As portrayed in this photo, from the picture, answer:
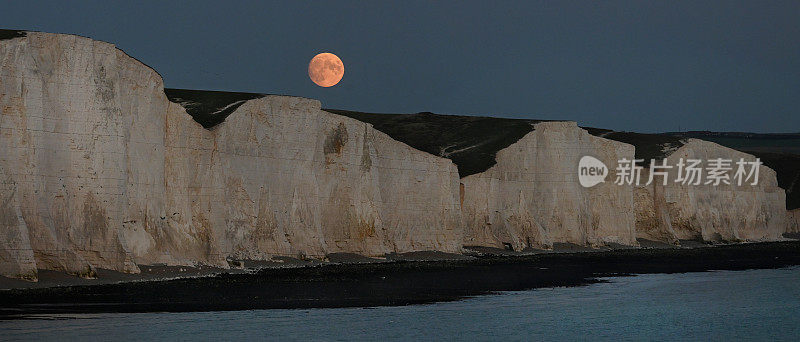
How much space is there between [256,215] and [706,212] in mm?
60290

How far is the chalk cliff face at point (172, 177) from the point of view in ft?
115

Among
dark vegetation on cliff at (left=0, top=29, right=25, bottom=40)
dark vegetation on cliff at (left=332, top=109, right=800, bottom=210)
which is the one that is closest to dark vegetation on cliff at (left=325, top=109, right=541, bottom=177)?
dark vegetation on cliff at (left=332, top=109, right=800, bottom=210)

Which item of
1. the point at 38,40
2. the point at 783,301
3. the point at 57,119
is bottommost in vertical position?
the point at 783,301

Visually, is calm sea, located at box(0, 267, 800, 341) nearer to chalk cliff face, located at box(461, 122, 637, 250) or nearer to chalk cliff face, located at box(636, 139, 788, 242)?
chalk cliff face, located at box(461, 122, 637, 250)

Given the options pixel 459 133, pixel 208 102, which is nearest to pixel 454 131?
pixel 459 133

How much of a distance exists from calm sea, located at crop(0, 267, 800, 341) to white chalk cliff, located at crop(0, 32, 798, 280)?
28.9 ft

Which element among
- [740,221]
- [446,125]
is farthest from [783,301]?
[740,221]

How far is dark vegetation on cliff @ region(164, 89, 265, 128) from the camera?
51.3 m

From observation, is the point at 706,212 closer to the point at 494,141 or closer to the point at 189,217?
the point at 494,141

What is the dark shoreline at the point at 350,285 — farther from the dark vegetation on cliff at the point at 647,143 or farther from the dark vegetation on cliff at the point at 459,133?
the dark vegetation on cliff at the point at 647,143

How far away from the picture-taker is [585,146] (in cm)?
8369

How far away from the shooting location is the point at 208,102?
5462 centimetres

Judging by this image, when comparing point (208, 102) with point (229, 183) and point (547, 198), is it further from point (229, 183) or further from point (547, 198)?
point (547, 198)

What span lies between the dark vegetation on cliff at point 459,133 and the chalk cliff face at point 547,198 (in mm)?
1236
